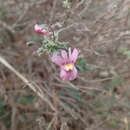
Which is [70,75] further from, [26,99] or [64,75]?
[26,99]

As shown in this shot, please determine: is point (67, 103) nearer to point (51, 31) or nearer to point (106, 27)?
point (106, 27)

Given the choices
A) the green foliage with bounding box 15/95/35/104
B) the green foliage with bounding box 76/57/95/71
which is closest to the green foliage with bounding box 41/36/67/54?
the green foliage with bounding box 76/57/95/71

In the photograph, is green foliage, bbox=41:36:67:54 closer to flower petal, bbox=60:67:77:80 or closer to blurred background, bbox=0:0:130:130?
flower petal, bbox=60:67:77:80

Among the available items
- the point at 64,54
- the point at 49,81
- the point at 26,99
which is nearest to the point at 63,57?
the point at 64,54

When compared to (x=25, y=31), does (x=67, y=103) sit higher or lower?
lower

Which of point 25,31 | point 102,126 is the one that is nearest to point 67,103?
point 102,126

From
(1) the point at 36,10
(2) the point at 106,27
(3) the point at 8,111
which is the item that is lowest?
(3) the point at 8,111

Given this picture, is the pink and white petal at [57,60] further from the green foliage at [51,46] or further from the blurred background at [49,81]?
the blurred background at [49,81]

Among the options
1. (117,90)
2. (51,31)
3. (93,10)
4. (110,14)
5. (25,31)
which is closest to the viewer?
(51,31)
